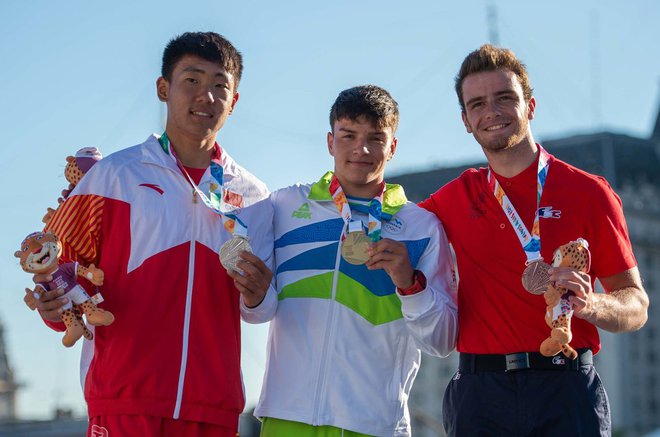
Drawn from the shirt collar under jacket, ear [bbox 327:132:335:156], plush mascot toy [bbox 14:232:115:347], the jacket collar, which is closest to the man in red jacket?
the shirt collar under jacket

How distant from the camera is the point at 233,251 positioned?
701 centimetres

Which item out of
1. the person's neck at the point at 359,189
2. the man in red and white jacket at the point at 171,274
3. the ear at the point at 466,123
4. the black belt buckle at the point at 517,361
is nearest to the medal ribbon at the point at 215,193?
the man in red and white jacket at the point at 171,274

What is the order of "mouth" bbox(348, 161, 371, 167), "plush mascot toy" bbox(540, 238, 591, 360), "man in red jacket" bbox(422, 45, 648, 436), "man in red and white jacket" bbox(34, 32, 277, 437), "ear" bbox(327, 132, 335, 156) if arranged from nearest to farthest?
"plush mascot toy" bbox(540, 238, 591, 360), "man in red and white jacket" bbox(34, 32, 277, 437), "man in red jacket" bbox(422, 45, 648, 436), "mouth" bbox(348, 161, 371, 167), "ear" bbox(327, 132, 335, 156)

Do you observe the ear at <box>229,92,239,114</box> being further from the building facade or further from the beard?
the building facade

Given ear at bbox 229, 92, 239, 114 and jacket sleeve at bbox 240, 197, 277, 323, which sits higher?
ear at bbox 229, 92, 239, 114

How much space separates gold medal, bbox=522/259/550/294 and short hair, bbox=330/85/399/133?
1387 mm

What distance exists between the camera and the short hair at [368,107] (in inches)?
303

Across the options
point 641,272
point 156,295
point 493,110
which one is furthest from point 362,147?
point 641,272

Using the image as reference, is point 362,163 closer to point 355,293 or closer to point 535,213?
point 355,293

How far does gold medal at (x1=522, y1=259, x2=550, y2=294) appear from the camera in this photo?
684 cm

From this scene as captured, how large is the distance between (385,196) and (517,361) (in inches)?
52.2

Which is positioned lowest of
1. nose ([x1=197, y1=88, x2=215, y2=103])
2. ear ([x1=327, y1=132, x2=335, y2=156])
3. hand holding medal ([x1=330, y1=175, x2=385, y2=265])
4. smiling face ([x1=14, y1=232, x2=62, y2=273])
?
smiling face ([x1=14, y1=232, x2=62, y2=273])

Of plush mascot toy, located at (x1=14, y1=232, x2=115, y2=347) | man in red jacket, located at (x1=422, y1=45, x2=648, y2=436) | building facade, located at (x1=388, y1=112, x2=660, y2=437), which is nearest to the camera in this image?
plush mascot toy, located at (x1=14, y1=232, x2=115, y2=347)

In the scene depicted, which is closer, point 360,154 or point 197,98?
point 197,98
